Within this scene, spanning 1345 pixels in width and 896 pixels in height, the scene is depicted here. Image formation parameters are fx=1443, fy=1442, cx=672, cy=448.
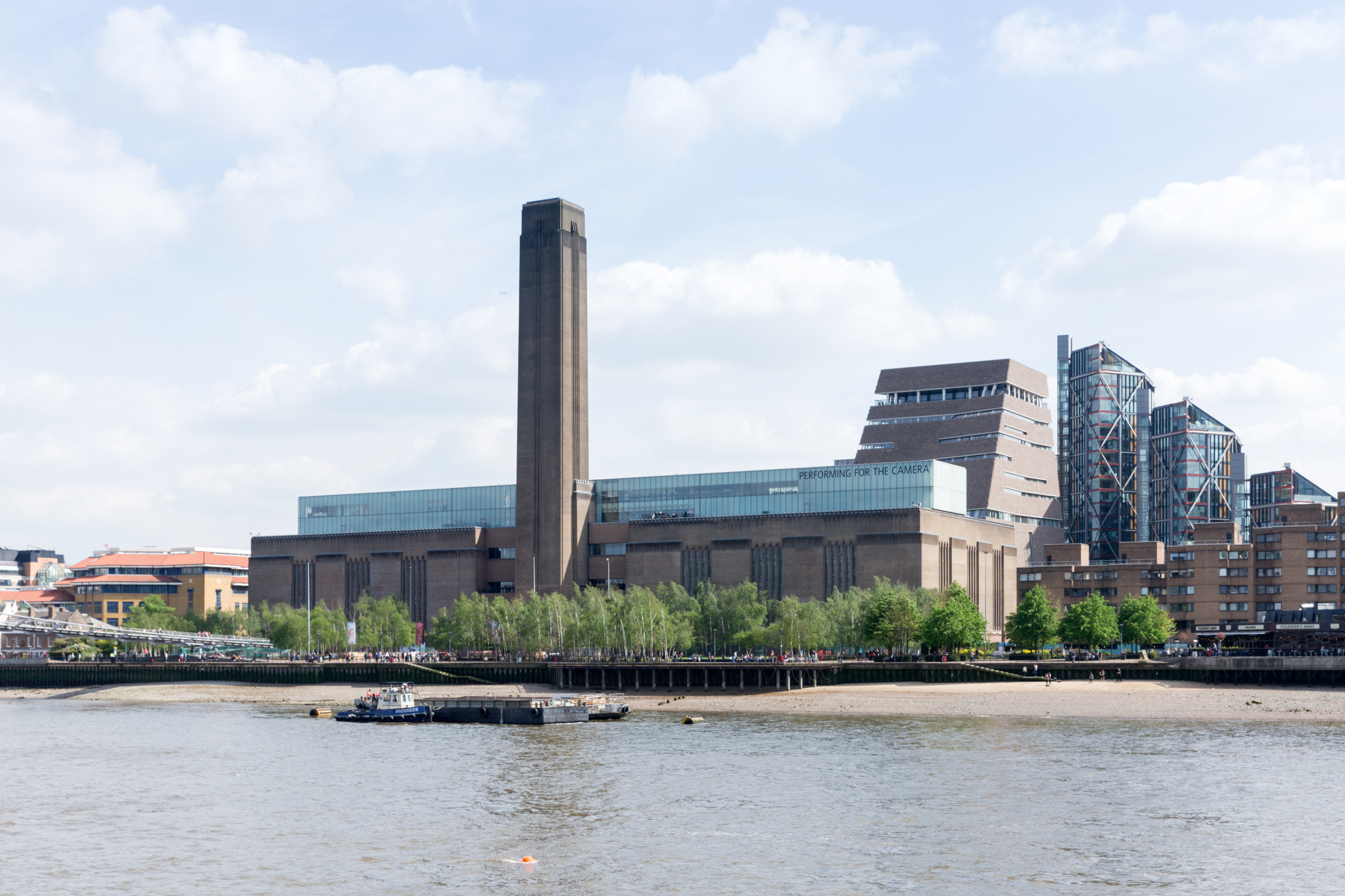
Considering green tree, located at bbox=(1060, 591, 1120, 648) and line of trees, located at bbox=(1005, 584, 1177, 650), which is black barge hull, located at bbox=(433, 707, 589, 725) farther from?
green tree, located at bbox=(1060, 591, 1120, 648)

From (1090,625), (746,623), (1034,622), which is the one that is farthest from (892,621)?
(1090,625)

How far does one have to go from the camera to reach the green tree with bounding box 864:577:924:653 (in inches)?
6698

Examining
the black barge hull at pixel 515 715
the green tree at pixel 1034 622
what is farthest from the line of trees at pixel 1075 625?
the black barge hull at pixel 515 715

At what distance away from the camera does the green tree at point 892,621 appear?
6698 inches

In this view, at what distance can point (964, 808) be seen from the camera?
6669cm

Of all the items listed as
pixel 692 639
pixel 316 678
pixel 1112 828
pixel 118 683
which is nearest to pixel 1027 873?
pixel 1112 828

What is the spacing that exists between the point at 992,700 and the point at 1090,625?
47.4 m

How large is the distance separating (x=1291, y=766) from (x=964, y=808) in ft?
90.4

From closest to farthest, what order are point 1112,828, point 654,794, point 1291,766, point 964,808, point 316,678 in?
point 1112,828 < point 964,808 < point 654,794 < point 1291,766 < point 316,678

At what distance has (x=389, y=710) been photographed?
131 m

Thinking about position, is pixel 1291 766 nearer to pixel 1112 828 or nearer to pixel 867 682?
pixel 1112 828

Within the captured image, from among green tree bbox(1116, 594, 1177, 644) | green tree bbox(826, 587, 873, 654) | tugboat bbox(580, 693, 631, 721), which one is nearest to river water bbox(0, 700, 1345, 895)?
tugboat bbox(580, 693, 631, 721)

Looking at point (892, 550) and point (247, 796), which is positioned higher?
point (892, 550)

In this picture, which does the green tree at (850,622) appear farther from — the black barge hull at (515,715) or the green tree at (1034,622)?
the black barge hull at (515,715)
